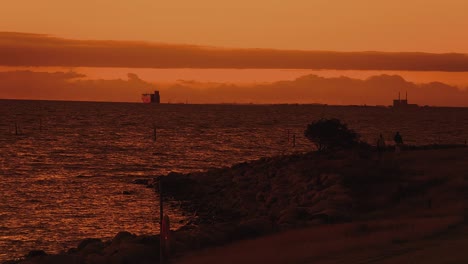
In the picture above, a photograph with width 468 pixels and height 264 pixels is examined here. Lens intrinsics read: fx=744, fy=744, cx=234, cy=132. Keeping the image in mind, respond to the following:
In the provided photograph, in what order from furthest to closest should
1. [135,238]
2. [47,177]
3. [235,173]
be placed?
1. [47,177]
2. [235,173]
3. [135,238]

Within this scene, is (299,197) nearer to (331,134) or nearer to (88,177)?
(331,134)

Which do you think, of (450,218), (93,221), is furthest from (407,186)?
(93,221)

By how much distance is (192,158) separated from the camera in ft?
240

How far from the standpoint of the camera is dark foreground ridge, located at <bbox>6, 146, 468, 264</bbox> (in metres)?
23.7

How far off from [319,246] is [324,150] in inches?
872

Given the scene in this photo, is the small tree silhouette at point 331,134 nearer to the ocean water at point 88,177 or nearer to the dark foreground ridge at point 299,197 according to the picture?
the dark foreground ridge at point 299,197

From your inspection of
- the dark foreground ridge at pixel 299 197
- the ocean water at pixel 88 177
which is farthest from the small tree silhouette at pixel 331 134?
the ocean water at pixel 88 177

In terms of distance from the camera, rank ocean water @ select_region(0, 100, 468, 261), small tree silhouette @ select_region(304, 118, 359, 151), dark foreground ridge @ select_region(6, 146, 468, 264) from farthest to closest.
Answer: small tree silhouette @ select_region(304, 118, 359, 151), ocean water @ select_region(0, 100, 468, 261), dark foreground ridge @ select_region(6, 146, 468, 264)

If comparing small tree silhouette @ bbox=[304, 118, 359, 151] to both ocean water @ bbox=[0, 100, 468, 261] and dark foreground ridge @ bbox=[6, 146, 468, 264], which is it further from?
ocean water @ bbox=[0, 100, 468, 261]

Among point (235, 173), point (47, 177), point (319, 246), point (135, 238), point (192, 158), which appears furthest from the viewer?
point (192, 158)

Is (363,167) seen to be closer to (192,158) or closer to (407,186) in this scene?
(407,186)

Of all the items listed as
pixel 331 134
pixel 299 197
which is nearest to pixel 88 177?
pixel 331 134

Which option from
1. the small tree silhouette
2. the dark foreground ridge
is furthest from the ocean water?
the small tree silhouette

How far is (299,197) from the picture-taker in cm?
3506
